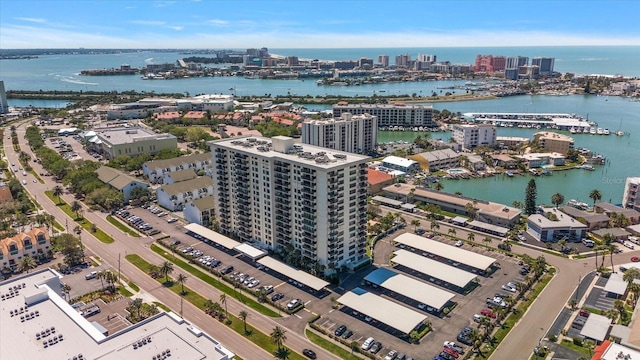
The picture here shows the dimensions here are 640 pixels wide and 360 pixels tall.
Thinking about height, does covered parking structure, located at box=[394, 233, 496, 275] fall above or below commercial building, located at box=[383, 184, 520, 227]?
below

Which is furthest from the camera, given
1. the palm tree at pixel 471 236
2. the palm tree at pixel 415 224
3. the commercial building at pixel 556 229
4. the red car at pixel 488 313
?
the palm tree at pixel 415 224

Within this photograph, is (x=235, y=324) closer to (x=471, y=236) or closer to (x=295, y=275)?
(x=295, y=275)

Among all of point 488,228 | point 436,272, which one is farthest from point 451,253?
point 488,228

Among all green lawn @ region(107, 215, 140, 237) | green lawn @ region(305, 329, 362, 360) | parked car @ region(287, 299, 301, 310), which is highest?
green lawn @ region(107, 215, 140, 237)

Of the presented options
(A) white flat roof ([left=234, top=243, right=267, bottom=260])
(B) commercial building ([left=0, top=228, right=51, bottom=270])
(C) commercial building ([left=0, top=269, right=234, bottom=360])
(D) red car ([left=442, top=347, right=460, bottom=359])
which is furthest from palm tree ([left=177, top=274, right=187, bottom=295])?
(D) red car ([left=442, top=347, right=460, bottom=359])

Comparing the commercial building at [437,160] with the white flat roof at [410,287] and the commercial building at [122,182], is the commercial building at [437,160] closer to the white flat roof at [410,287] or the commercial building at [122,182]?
the white flat roof at [410,287]

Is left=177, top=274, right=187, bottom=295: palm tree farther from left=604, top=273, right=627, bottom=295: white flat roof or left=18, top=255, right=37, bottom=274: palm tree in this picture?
left=604, top=273, right=627, bottom=295: white flat roof

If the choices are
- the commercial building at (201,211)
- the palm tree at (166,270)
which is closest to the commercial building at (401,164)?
the commercial building at (201,211)
